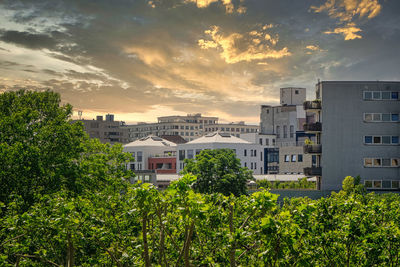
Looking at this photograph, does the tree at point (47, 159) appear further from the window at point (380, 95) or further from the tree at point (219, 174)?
the window at point (380, 95)

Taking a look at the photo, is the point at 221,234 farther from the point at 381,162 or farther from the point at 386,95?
the point at 386,95

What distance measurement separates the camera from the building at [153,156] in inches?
4648

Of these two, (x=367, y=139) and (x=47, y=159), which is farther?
(x=367, y=139)

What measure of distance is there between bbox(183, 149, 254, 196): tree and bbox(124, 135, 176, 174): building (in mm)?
60196

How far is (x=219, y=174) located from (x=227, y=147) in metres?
46.5

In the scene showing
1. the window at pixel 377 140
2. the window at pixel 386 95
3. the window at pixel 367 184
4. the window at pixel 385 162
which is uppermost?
the window at pixel 386 95

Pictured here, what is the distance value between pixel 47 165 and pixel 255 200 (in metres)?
23.6

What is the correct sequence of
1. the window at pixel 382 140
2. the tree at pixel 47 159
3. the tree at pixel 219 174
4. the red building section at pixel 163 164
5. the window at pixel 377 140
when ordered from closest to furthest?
the tree at pixel 47 159
the tree at pixel 219 174
the window at pixel 382 140
the window at pixel 377 140
the red building section at pixel 163 164

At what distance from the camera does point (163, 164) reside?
11881 centimetres

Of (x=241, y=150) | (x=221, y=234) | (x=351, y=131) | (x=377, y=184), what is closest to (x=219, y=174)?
(x=351, y=131)

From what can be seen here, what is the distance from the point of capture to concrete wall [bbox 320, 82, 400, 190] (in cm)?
6178

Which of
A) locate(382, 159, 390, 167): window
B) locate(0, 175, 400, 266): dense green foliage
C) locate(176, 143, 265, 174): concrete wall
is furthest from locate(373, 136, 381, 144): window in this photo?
locate(0, 175, 400, 266): dense green foliage

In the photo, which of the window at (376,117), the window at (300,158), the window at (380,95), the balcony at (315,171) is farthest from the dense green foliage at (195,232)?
the window at (300,158)

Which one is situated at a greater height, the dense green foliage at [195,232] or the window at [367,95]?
the window at [367,95]
